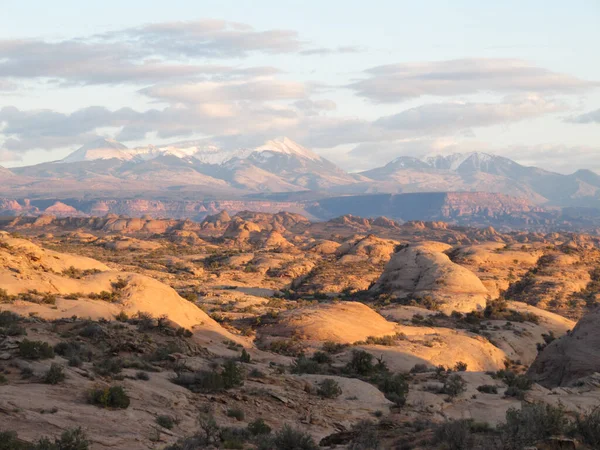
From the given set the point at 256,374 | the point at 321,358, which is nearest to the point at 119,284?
the point at 321,358

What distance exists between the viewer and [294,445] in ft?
55.2

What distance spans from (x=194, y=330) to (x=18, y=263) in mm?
9806

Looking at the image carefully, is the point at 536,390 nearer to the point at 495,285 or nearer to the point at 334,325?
the point at 334,325

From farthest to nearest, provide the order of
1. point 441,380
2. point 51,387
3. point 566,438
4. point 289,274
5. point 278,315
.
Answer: point 289,274 → point 278,315 → point 441,380 → point 51,387 → point 566,438

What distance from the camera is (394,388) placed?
2686 cm

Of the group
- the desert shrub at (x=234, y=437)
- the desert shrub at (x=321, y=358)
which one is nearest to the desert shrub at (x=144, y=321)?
the desert shrub at (x=321, y=358)

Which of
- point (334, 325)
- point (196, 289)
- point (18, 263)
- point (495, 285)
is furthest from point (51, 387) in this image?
point (495, 285)

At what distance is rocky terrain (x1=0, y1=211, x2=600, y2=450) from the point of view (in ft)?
56.5

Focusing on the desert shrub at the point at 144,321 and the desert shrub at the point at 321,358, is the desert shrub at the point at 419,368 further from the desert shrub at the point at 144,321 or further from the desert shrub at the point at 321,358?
the desert shrub at the point at 144,321

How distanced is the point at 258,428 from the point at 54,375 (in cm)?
564

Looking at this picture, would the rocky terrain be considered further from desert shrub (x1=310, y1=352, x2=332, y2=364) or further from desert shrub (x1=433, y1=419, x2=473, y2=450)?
desert shrub (x1=310, y1=352, x2=332, y2=364)

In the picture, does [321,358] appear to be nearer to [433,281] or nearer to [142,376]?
[142,376]

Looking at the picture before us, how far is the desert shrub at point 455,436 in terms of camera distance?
1584cm

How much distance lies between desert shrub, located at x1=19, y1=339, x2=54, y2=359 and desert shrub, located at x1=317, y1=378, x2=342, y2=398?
8.50m
